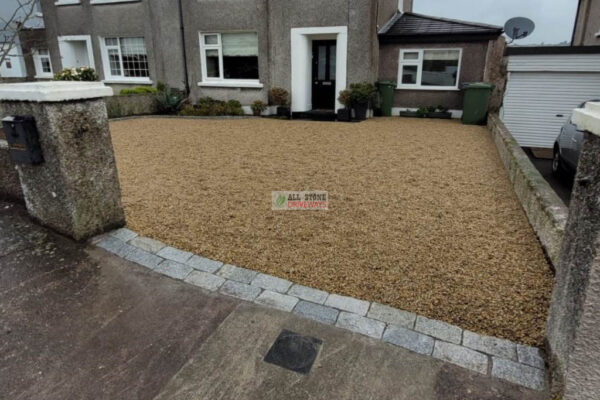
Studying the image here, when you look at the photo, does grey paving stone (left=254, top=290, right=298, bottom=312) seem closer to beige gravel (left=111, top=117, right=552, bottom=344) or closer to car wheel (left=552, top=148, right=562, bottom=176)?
beige gravel (left=111, top=117, right=552, bottom=344)

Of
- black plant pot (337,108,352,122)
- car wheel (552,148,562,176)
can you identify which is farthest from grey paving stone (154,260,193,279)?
black plant pot (337,108,352,122)

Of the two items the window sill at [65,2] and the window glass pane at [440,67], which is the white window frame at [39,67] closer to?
the window sill at [65,2]

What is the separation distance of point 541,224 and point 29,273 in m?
4.78

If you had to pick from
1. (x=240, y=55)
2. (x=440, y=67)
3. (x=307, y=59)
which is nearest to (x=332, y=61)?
(x=307, y=59)

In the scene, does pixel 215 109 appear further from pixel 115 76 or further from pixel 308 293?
pixel 308 293

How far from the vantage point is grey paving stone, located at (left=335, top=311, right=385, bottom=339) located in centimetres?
262

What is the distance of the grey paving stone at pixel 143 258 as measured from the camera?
347 cm

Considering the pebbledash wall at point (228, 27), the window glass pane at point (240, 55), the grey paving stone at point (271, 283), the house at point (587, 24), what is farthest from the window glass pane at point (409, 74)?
the grey paving stone at point (271, 283)

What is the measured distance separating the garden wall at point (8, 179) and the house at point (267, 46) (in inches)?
394

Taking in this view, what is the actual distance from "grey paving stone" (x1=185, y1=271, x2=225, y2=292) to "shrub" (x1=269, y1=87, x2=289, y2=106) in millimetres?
10774

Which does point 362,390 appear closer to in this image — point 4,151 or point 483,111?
point 4,151

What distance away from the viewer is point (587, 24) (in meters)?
15.9

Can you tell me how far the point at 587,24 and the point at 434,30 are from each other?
791 cm

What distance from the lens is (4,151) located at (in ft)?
14.3
